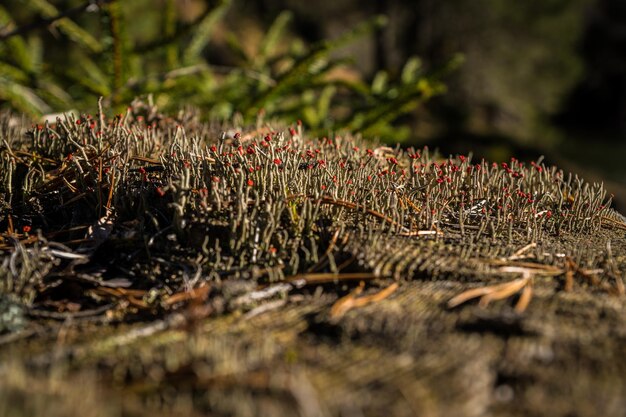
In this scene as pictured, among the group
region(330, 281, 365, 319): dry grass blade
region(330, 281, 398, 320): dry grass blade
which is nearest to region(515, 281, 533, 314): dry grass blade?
region(330, 281, 398, 320): dry grass blade

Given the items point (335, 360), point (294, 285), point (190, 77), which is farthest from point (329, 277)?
point (190, 77)

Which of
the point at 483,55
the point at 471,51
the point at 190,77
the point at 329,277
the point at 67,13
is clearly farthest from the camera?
the point at 471,51

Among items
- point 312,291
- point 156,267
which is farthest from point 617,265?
point 156,267

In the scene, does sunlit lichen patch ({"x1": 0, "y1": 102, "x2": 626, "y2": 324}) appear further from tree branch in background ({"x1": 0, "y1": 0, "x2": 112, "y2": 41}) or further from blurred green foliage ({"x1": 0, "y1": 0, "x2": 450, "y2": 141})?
blurred green foliage ({"x1": 0, "y1": 0, "x2": 450, "y2": 141})

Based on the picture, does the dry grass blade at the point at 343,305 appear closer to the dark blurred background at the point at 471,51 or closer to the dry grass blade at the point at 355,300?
the dry grass blade at the point at 355,300

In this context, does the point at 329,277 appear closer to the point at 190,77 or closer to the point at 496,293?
the point at 496,293

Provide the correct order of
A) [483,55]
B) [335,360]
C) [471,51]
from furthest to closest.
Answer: [471,51] → [483,55] → [335,360]

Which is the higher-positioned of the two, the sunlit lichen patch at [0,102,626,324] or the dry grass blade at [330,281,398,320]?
the sunlit lichen patch at [0,102,626,324]

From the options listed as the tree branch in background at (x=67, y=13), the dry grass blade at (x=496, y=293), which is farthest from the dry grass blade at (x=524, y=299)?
the tree branch in background at (x=67, y=13)

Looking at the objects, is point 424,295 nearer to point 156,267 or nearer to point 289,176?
point 289,176

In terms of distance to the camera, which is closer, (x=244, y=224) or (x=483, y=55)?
(x=244, y=224)
